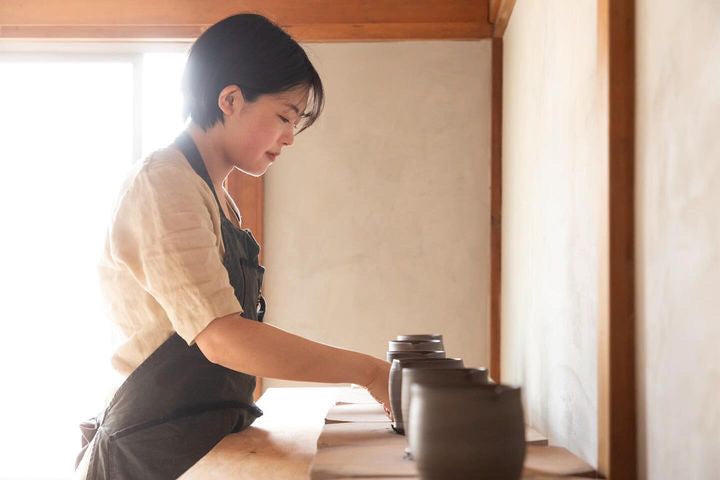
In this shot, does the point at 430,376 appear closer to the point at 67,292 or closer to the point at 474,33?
the point at 474,33

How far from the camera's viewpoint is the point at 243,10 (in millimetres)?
3621

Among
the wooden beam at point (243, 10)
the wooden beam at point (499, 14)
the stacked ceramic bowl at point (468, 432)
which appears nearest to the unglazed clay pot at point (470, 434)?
the stacked ceramic bowl at point (468, 432)

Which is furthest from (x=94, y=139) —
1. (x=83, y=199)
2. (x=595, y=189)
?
(x=595, y=189)

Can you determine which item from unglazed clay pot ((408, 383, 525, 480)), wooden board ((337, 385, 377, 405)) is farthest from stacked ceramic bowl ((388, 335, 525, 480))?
wooden board ((337, 385, 377, 405))

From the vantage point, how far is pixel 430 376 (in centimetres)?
104

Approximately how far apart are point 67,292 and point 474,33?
2.50 meters

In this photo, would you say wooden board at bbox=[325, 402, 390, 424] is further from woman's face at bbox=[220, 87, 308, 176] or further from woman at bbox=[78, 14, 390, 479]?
woman's face at bbox=[220, 87, 308, 176]

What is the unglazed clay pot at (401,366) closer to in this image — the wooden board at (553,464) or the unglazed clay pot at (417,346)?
the wooden board at (553,464)

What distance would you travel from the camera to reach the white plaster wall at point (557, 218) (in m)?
1.43

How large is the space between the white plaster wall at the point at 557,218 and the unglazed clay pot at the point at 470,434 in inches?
23.2

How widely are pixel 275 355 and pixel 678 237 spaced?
0.68 m

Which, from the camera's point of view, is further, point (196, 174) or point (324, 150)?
point (324, 150)

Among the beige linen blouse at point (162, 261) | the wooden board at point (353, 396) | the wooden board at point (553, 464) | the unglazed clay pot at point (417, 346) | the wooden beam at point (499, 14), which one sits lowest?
the wooden board at point (353, 396)

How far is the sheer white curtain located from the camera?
4117 mm
